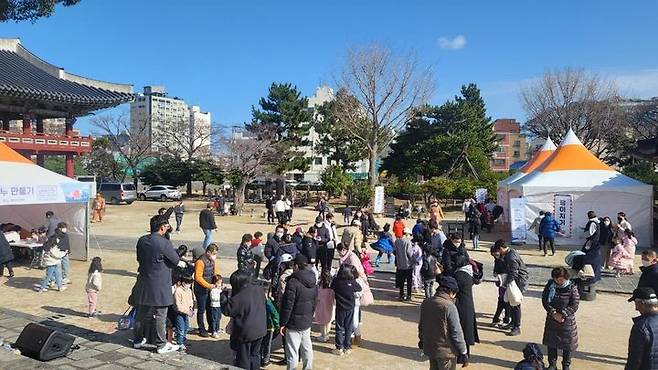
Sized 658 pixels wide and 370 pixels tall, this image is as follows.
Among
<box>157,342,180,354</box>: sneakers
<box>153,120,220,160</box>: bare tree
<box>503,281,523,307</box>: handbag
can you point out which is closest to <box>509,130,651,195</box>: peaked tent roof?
<box>503,281,523,307</box>: handbag

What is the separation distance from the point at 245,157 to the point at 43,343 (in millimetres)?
27140

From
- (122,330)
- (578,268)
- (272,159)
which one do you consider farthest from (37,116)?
(578,268)

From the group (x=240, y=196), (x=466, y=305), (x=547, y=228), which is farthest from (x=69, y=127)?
(x=466, y=305)

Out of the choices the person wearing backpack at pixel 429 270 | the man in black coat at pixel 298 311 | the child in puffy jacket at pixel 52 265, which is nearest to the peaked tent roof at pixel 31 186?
the child in puffy jacket at pixel 52 265

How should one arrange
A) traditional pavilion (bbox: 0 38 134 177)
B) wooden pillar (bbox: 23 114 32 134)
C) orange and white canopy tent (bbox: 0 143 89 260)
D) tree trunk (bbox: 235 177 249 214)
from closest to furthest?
1. orange and white canopy tent (bbox: 0 143 89 260)
2. traditional pavilion (bbox: 0 38 134 177)
3. wooden pillar (bbox: 23 114 32 134)
4. tree trunk (bbox: 235 177 249 214)

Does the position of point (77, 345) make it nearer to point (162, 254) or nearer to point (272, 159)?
point (162, 254)

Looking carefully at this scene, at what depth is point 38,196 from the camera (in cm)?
1092

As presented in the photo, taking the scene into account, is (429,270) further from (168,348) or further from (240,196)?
(240,196)

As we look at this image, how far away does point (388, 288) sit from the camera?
1031 cm

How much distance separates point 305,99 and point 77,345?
36179 millimetres

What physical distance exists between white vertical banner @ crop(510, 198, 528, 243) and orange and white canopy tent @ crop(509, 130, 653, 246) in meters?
0.30

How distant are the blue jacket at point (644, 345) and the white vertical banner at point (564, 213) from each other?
13.0 m

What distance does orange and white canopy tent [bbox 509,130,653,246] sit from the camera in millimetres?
15750

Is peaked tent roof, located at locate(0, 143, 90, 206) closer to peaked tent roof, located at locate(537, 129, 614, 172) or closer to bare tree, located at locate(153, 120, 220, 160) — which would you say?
peaked tent roof, located at locate(537, 129, 614, 172)
